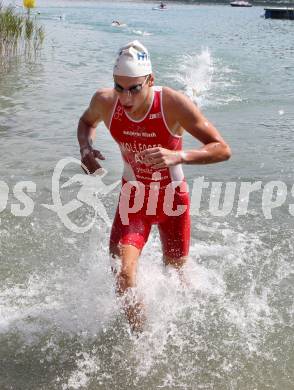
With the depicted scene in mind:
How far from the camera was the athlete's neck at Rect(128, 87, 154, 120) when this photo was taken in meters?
4.16

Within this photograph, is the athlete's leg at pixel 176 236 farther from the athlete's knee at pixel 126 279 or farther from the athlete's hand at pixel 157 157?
the athlete's hand at pixel 157 157

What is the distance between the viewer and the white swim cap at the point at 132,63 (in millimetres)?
3934

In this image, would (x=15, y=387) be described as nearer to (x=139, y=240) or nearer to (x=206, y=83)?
(x=139, y=240)

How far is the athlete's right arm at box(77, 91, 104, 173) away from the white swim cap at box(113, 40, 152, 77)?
564 mm

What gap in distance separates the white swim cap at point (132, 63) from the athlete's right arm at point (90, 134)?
0.56 meters

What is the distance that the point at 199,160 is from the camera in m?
3.93

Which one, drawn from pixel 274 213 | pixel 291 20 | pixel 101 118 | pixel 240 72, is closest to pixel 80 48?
pixel 240 72

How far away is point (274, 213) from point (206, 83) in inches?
481

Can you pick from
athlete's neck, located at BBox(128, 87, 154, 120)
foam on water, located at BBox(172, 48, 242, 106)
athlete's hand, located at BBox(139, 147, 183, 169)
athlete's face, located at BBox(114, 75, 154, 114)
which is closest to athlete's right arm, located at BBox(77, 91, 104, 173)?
athlete's neck, located at BBox(128, 87, 154, 120)

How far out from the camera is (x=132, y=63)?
3.94 metres

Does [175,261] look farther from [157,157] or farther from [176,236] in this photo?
[157,157]

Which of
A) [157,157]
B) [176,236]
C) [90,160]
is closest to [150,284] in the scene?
[176,236]

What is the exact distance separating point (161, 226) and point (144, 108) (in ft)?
4.13

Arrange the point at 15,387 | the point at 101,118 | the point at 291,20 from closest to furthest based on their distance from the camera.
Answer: the point at 15,387
the point at 101,118
the point at 291,20
